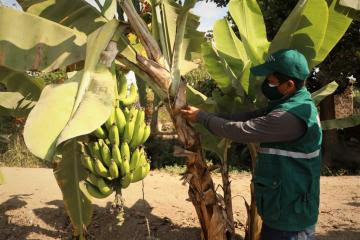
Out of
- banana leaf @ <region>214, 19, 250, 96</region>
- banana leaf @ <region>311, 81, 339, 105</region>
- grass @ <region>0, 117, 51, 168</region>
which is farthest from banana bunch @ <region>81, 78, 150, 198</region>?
grass @ <region>0, 117, 51, 168</region>

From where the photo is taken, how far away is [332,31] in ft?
9.34

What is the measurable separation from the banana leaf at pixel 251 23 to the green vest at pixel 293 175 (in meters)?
0.84

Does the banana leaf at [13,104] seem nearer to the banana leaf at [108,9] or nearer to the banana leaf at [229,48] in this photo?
the banana leaf at [108,9]

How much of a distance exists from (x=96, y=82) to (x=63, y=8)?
1.22m

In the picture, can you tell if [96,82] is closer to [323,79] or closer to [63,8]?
[63,8]

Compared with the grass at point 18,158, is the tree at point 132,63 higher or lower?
higher

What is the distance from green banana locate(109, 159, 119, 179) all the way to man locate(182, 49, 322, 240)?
1.96 ft

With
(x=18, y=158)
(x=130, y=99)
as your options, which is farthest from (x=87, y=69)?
(x=18, y=158)

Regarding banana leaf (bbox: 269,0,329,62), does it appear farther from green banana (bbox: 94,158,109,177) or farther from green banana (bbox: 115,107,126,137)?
green banana (bbox: 94,158,109,177)

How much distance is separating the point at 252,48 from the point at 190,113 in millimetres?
850

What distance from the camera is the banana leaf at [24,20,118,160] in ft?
5.59

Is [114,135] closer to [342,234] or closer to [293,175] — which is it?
[293,175]

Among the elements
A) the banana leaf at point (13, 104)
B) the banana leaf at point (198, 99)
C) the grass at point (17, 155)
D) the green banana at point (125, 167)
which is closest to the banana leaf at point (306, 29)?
the banana leaf at point (198, 99)

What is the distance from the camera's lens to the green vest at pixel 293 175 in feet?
7.11
